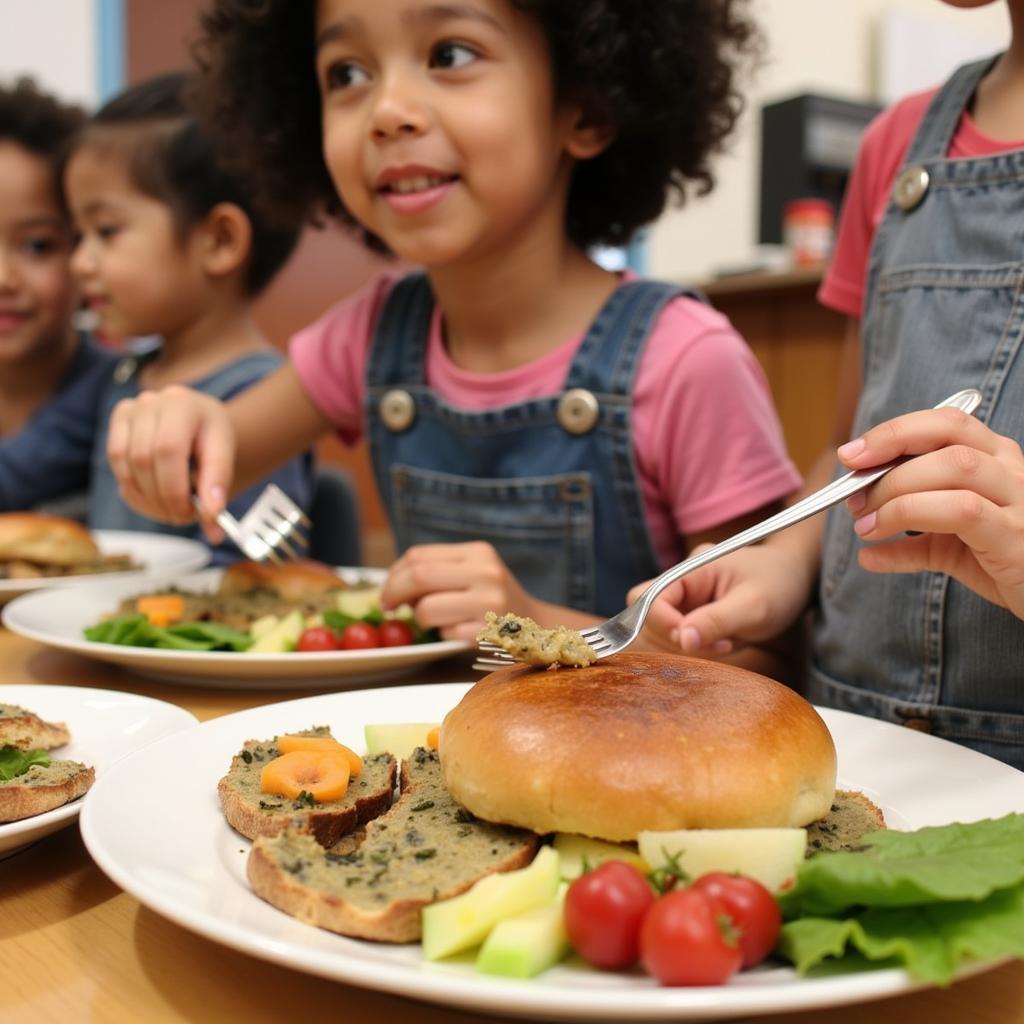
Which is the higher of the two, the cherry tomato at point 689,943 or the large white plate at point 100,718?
the cherry tomato at point 689,943

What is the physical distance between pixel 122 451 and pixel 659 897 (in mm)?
1280

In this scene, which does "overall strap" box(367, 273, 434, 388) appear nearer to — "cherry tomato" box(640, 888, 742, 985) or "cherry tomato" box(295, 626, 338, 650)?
"cherry tomato" box(295, 626, 338, 650)

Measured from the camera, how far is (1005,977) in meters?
0.62

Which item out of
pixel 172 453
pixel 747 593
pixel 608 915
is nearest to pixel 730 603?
pixel 747 593

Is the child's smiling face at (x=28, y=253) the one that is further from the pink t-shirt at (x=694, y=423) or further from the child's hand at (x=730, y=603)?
the child's hand at (x=730, y=603)

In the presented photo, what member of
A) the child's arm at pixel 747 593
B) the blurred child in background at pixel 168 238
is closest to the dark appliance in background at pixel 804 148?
the blurred child in background at pixel 168 238

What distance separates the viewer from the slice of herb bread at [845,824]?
0.69m

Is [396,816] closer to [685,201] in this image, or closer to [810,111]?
[685,201]

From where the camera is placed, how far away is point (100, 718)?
997 mm

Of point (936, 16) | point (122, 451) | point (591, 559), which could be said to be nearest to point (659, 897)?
point (591, 559)

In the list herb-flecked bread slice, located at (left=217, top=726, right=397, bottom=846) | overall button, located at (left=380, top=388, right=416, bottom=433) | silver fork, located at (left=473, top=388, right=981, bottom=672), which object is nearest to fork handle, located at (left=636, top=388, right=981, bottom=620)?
silver fork, located at (left=473, top=388, right=981, bottom=672)

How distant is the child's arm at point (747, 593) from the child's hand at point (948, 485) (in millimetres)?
248

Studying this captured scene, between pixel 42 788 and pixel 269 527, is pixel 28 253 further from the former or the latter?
pixel 42 788

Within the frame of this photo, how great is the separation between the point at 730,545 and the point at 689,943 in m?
0.39
